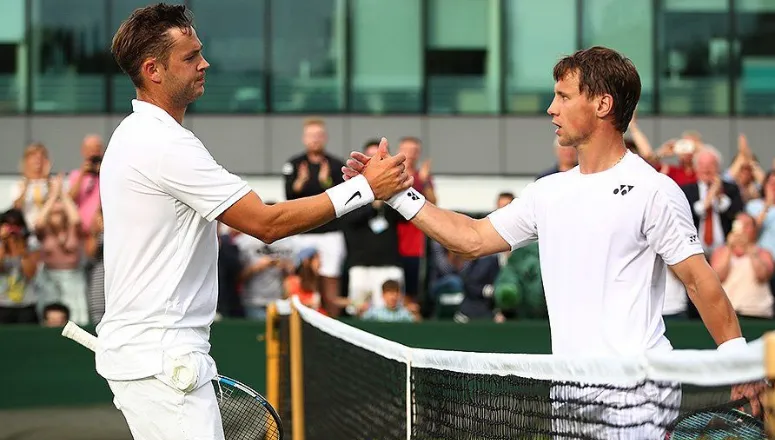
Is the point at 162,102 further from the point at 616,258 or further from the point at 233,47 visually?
the point at 233,47

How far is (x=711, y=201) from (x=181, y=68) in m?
7.62

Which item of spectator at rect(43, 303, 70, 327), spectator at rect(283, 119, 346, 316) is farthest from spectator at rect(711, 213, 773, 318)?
spectator at rect(43, 303, 70, 327)

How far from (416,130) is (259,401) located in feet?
44.7

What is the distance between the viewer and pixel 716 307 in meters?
4.97

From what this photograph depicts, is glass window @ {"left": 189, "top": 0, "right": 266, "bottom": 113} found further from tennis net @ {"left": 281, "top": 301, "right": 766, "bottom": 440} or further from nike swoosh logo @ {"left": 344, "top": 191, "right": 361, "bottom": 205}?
nike swoosh logo @ {"left": 344, "top": 191, "right": 361, "bottom": 205}

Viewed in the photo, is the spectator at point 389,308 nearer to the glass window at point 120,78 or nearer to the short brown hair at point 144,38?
the short brown hair at point 144,38

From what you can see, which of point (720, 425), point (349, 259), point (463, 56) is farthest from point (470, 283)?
point (720, 425)

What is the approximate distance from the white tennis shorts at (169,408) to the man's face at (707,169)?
7880mm

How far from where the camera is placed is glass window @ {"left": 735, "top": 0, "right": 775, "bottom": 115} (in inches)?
747

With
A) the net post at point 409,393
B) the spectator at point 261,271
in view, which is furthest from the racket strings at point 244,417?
the spectator at point 261,271

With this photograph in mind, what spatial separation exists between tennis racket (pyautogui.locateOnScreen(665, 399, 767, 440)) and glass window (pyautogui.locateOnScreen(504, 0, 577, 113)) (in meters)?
Answer: 14.7

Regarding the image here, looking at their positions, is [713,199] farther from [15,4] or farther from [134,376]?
[15,4]

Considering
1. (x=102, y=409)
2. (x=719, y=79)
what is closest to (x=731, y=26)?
(x=719, y=79)

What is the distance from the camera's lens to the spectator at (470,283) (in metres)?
12.0
